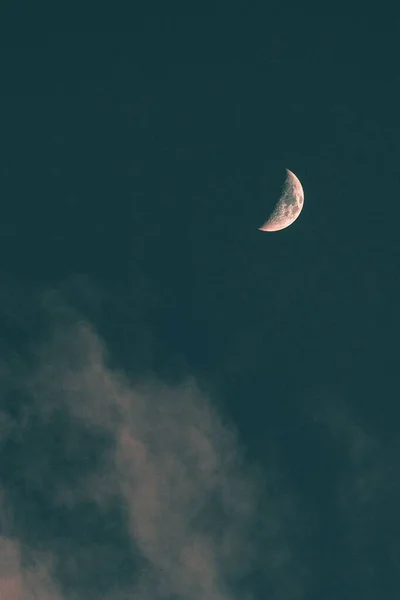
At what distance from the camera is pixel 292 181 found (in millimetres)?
156750

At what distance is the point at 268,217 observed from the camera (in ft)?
511

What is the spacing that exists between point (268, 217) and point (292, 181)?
29.7ft
